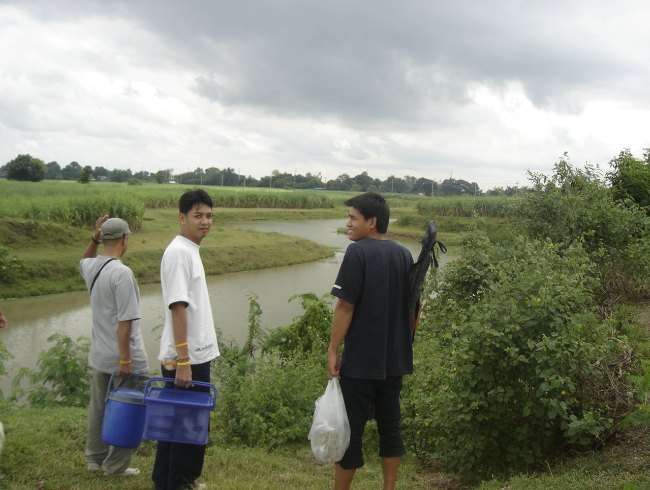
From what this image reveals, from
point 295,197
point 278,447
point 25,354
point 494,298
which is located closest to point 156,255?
point 25,354

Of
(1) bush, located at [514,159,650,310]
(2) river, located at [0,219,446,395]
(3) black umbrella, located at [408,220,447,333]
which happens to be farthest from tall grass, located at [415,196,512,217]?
(3) black umbrella, located at [408,220,447,333]

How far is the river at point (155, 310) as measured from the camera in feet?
34.4

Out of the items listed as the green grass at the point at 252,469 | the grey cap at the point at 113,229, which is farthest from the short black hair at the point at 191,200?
the green grass at the point at 252,469

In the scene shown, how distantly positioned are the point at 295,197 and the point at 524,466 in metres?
48.4

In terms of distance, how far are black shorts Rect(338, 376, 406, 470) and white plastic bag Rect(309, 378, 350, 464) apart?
2.6 inches

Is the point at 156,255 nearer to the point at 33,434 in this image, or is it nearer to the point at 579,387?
the point at 33,434

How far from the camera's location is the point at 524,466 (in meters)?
→ 4.27

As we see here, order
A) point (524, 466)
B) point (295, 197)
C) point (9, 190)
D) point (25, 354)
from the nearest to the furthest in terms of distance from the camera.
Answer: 1. point (524, 466)
2. point (25, 354)
3. point (9, 190)
4. point (295, 197)

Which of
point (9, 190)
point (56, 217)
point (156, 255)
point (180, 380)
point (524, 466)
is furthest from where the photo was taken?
point (9, 190)

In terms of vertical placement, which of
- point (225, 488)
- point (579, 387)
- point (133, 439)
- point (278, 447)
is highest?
point (579, 387)

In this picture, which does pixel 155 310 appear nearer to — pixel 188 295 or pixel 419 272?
pixel 188 295

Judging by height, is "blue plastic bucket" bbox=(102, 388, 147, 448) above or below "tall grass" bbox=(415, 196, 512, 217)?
below

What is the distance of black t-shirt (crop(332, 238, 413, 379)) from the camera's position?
3.43 metres

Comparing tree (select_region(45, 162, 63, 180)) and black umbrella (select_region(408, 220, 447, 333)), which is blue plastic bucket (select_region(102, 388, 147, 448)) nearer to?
black umbrella (select_region(408, 220, 447, 333))
